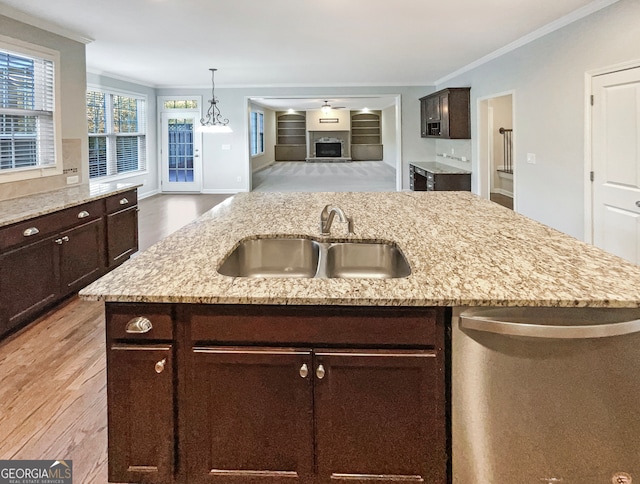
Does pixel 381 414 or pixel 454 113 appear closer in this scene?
pixel 381 414

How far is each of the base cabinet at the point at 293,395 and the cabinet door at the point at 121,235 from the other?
338 centimetres

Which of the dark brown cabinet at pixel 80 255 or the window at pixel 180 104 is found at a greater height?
the window at pixel 180 104

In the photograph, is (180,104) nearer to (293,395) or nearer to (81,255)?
(81,255)

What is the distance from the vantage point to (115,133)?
29.7 feet

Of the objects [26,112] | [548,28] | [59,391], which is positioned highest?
[548,28]

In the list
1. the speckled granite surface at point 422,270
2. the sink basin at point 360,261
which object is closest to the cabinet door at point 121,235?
the speckled granite surface at point 422,270

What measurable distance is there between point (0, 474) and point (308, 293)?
1.50m

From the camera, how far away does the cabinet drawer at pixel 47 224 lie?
10.1 feet

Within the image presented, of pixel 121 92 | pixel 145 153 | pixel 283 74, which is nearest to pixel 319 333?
pixel 283 74

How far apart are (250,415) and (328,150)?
69.5 feet

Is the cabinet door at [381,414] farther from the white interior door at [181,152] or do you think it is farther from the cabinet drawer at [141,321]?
the white interior door at [181,152]

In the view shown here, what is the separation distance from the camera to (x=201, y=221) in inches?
106

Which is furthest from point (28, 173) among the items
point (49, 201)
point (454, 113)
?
point (454, 113)

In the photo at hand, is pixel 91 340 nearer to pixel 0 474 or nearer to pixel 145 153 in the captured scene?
pixel 0 474
